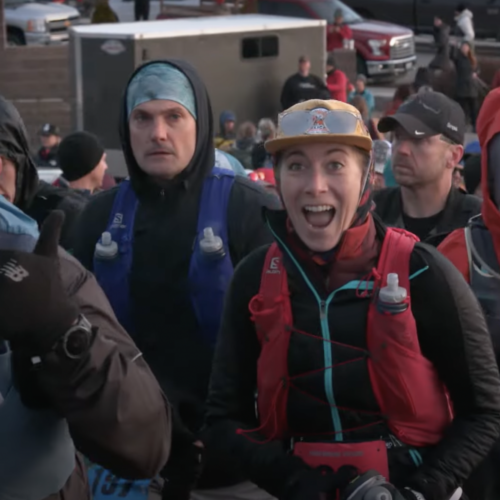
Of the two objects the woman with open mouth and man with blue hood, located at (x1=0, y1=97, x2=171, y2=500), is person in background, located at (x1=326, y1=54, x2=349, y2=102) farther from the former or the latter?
man with blue hood, located at (x1=0, y1=97, x2=171, y2=500)

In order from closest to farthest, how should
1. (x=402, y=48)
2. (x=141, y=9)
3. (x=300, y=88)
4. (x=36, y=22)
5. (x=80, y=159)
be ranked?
1. (x=80, y=159)
2. (x=300, y=88)
3. (x=402, y=48)
4. (x=36, y=22)
5. (x=141, y=9)

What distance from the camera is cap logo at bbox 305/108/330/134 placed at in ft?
9.73

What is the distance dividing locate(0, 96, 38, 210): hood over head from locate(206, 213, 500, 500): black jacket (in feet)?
2.84

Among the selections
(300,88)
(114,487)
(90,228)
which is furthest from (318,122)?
(300,88)

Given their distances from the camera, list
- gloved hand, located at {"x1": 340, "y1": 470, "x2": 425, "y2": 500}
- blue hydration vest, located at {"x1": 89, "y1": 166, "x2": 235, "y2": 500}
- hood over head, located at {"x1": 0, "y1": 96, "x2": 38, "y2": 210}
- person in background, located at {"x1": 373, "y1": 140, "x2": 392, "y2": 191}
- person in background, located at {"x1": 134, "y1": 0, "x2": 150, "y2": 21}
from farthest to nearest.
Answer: person in background, located at {"x1": 134, "y1": 0, "x2": 150, "y2": 21} < person in background, located at {"x1": 373, "y1": 140, "x2": 392, "y2": 191} < blue hydration vest, located at {"x1": 89, "y1": 166, "x2": 235, "y2": 500} < hood over head, located at {"x1": 0, "y1": 96, "x2": 38, "y2": 210} < gloved hand, located at {"x1": 340, "y1": 470, "x2": 425, "y2": 500}

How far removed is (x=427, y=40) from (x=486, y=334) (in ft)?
96.8

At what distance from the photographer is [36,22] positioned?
2528 cm

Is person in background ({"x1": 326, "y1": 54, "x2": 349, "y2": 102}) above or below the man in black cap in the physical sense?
below

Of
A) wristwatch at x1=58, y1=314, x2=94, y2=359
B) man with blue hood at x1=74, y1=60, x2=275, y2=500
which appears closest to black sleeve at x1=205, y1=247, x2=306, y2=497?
man with blue hood at x1=74, y1=60, x2=275, y2=500

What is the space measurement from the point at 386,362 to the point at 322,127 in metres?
0.64

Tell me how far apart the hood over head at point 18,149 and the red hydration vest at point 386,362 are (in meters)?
0.82

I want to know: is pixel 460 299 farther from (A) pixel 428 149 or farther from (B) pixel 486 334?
(A) pixel 428 149

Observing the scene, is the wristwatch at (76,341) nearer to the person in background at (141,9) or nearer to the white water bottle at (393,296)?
the white water bottle at (393,296)

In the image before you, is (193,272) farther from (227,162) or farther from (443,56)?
(443,56)
